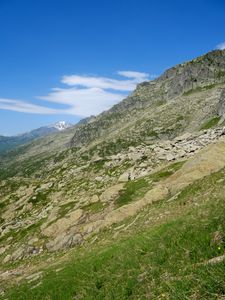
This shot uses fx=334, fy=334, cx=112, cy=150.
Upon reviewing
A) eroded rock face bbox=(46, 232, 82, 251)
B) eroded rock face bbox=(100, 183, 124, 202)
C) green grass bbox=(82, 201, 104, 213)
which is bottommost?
eroded rock face bbox=(46, 232, 82, 251)

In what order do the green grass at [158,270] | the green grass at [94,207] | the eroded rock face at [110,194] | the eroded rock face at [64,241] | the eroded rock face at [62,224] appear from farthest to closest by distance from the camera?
the eroded rock face at [110,194] < the green grass at [94,207] < the eroded rock face at [62,224] < the eroded rock face at [64,241] < the green grass at [158,270]

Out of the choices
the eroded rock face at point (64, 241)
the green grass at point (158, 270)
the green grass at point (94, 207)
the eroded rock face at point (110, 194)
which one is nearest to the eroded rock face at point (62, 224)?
the green grass at point (94, 207)

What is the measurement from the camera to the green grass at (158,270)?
37.3 ft

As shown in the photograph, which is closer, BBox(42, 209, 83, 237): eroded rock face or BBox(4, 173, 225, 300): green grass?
BBox(4, 173, 225, 300): green grass

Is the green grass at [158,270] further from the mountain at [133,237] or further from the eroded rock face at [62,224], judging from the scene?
the eroded rock face at [62,224]

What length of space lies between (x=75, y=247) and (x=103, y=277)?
1526 centimetres

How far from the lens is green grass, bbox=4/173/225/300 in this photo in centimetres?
1137

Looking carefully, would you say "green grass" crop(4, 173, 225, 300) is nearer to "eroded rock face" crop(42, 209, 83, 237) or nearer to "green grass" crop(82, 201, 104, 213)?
"eroded rock face" crop(42, 209, 83, 237)

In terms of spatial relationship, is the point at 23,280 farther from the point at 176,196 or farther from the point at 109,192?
the point at 109,192

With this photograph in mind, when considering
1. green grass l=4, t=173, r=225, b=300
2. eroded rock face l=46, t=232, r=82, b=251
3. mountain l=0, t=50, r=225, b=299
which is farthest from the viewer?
eroded rock face l=46, t=232, r=82, b=251

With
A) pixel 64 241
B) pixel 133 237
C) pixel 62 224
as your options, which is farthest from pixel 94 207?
pixel 133 237

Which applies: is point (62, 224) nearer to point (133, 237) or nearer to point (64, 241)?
point (64, 241)

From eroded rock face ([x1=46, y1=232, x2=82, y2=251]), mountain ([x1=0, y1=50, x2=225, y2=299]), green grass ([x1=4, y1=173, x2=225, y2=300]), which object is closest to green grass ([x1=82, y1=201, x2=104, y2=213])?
mountain ([x1=0, y1=50, x2=225, y2=299])

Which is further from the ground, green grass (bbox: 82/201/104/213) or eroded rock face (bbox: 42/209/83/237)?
green grass (bbox: 82/201/104/213)
